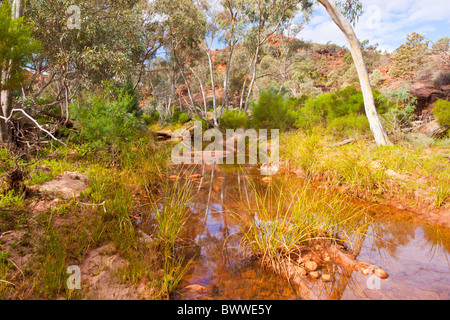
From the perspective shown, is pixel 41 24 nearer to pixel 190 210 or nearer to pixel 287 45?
pixel 190 210

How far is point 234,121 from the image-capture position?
523 inches

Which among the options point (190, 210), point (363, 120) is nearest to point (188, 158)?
point (190, 210)

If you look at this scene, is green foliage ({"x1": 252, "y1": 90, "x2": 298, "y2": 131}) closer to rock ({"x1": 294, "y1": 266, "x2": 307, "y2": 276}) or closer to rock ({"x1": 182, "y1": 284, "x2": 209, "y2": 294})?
rock ({"x1": 294, "y1": 266, "x2": 307, "y2": 276})

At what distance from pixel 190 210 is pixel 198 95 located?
35580 millimetres

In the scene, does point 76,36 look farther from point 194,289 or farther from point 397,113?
point 397,113

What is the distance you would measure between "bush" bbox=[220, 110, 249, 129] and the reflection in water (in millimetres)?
9538

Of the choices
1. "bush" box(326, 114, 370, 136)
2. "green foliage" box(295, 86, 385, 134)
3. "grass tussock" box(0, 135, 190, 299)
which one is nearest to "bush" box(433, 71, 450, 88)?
"green foliage" box(295, 86, 385, 134)

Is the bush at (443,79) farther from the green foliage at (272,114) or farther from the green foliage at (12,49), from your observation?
the green foliage at (12,49)

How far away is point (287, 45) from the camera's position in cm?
2512

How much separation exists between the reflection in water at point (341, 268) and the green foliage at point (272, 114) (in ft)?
24.3

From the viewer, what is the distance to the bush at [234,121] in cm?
1305

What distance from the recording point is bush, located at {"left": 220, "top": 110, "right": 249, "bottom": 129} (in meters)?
13.1

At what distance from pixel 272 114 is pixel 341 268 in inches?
363
